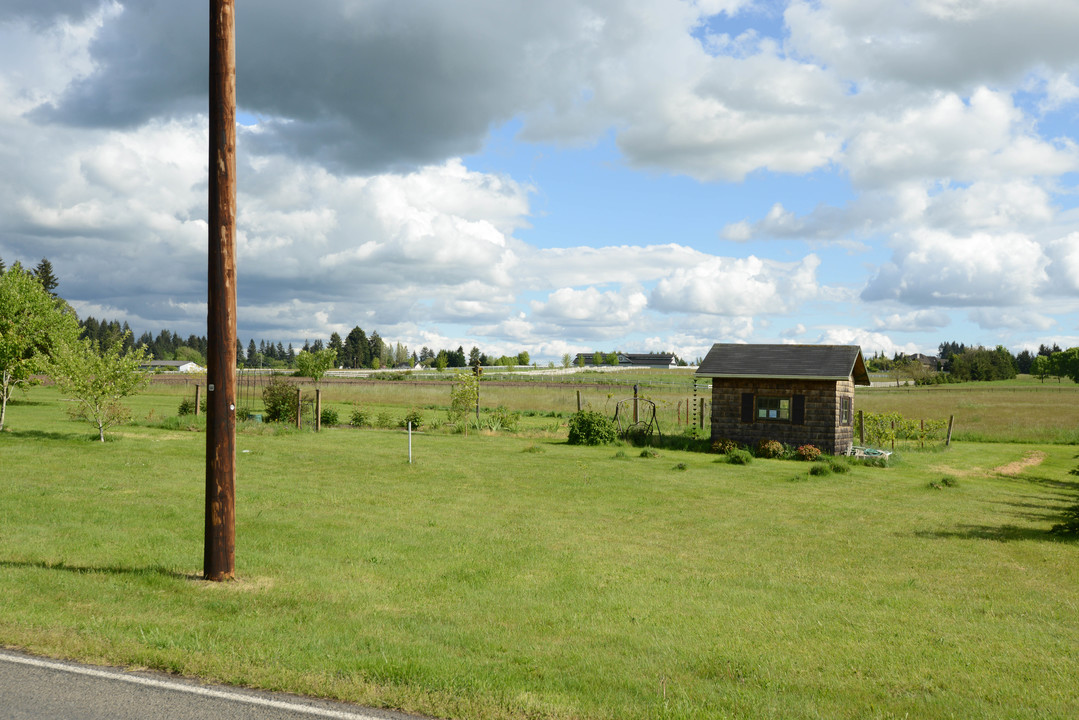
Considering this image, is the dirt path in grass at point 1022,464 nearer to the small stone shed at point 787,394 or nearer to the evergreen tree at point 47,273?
the small stone shed at point 787,394

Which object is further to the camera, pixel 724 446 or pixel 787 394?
pixel 787 394

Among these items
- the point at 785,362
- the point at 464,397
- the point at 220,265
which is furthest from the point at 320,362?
the point at 220,265

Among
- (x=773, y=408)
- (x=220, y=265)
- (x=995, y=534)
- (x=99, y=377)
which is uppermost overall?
(x=220, y=265)

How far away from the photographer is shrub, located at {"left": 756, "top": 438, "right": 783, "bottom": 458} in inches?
1086

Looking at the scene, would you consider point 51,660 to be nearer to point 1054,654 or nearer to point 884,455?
point 1054,654

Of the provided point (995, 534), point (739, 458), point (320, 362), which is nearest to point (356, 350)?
point (320, 362)

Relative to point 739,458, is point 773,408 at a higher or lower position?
higher

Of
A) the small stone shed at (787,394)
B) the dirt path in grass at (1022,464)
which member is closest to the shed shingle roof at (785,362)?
the small stone shed at (787,394)

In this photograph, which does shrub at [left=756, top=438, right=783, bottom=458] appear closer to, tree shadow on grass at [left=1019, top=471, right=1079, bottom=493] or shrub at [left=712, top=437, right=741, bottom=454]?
shrub at [left=712, top=437, right=741, bottom=454]

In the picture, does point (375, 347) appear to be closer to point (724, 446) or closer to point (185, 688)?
point (724, 446)

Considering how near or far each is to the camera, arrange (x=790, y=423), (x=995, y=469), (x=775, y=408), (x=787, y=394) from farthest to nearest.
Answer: (x=775, y=408) → (x=787, y=394) → (x=790, y=423) → (x=995, y=469)

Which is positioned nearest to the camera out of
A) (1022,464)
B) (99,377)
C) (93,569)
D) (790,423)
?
(93,569)

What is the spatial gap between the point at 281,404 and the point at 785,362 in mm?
23432

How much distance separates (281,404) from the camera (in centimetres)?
3412
